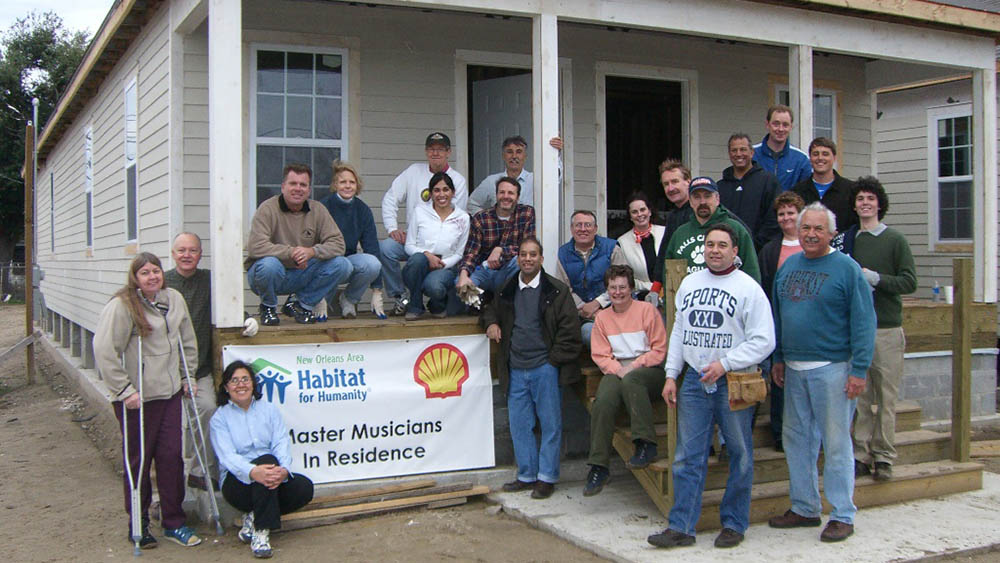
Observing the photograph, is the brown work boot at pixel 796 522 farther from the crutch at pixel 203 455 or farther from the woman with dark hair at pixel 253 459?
the crutch at pixel 203 455

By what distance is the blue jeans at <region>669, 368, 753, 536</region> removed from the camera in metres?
4.72

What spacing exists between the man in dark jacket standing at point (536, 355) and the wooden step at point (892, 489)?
3.29 feet

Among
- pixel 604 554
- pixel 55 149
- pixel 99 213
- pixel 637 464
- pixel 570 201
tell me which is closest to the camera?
pixel 604 554

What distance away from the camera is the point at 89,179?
1237cm

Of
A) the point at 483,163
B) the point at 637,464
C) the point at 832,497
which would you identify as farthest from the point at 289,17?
the point at 832,497

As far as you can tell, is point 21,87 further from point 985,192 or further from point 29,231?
point 985,192

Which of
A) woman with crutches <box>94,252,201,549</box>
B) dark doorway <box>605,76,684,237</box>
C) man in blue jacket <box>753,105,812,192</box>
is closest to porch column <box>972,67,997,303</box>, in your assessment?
man in blue jacket <box>753,105,812,192</box>

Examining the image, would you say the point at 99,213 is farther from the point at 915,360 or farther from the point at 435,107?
the point at 915,360

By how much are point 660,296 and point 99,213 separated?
8405mm

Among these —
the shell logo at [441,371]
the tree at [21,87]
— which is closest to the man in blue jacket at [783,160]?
the shell logo at [441,371]

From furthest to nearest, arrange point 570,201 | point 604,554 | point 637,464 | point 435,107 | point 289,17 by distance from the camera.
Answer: point 570,201
point 435,107
point 289,17
point 637,464
point 604,554

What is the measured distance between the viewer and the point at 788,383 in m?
4.97

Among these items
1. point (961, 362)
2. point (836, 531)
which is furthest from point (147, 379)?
point (961, 362)

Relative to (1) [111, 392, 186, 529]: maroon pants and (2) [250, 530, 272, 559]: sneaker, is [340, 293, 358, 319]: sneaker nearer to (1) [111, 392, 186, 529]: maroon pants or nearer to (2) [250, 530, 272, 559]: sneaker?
(1) [111, 392, 186, 529]: maroon pants
